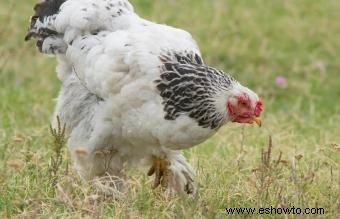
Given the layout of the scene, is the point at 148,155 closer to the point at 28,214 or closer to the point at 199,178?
the point at 199,178

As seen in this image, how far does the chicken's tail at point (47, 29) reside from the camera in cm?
590

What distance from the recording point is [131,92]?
518cm

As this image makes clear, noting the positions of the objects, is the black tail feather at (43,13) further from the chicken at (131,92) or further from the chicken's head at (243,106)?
the chicken's head at (243,106)

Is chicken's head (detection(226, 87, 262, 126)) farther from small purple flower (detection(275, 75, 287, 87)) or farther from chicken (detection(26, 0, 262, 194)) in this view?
small purple flower (detection(275, 75, 287, 87))

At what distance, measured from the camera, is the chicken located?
16.8 feet

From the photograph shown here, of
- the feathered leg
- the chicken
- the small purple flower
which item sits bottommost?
the small purple flower

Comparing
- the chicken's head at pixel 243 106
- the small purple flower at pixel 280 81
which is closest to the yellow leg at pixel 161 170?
the chicken's head at pixel 243 106

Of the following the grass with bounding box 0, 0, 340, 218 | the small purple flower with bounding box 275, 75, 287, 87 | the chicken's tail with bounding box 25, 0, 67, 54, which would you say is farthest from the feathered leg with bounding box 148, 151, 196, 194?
the small purple flower with bounding box 275, 75, 287, 87

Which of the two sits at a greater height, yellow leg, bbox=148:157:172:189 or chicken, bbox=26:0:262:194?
chicken, bbox=26:0:262:194

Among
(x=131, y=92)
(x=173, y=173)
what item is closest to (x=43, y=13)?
(x=131, y=92)

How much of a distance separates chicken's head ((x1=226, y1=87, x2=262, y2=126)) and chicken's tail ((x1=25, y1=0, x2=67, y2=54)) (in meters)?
1.28

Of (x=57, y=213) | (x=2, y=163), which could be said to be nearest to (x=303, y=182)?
(x=57, y=213)

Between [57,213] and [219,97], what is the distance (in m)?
1.06

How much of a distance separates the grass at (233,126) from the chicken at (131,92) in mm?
197
